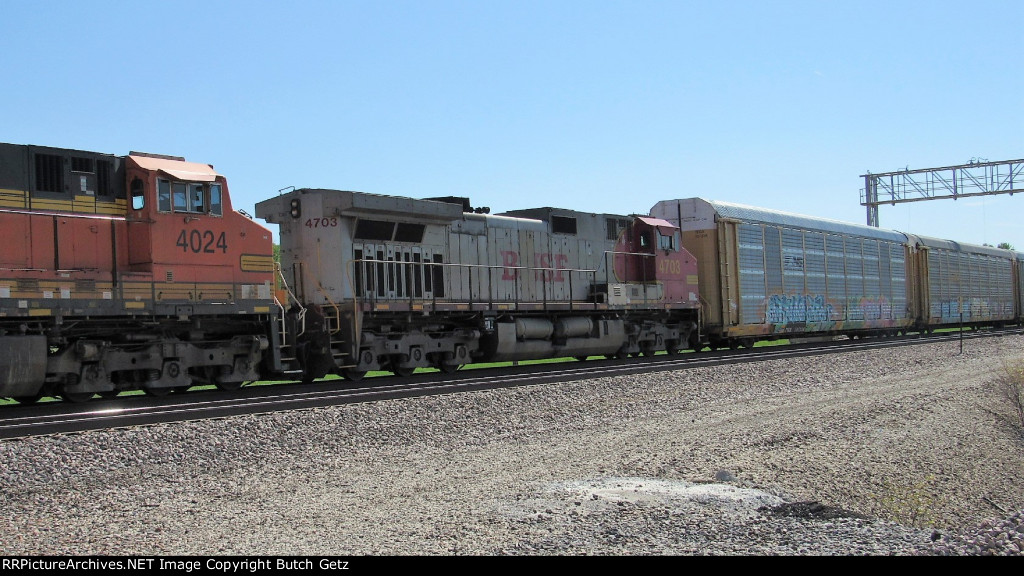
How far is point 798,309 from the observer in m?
23.2

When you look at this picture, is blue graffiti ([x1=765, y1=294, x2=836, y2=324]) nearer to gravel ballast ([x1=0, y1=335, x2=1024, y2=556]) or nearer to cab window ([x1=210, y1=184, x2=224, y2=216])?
gravel ballast ([x1=0, y1=335, x2=1024, y2=556])

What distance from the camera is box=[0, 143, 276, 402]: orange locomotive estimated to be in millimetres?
10242

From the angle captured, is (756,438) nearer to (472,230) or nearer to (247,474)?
(247,474)

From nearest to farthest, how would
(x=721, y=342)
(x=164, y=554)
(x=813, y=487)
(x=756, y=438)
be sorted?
1. (x=164, y=554)
2. (x=813, y=487)
3. (x=756, y=438)
4. (x=721, y=342)

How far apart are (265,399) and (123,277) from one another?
2.36 metres

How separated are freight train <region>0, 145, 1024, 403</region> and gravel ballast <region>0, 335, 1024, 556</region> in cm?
318

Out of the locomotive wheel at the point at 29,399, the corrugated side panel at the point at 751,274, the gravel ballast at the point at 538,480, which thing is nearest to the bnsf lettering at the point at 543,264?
the gravel ballast at the point at 538,480

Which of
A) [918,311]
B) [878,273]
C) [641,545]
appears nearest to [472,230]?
[641,545]

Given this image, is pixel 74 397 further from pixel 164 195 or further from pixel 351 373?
pixel 351 373

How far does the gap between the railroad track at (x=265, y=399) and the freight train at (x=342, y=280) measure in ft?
1.32

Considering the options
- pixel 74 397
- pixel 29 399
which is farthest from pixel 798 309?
pixel 29 399

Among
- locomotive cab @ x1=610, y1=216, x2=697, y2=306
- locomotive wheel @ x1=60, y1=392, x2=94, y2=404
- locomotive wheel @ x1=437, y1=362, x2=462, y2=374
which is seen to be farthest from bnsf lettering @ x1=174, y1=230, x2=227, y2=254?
locomotive cab @ x1=610, y1=216, x2=697, y2=306
